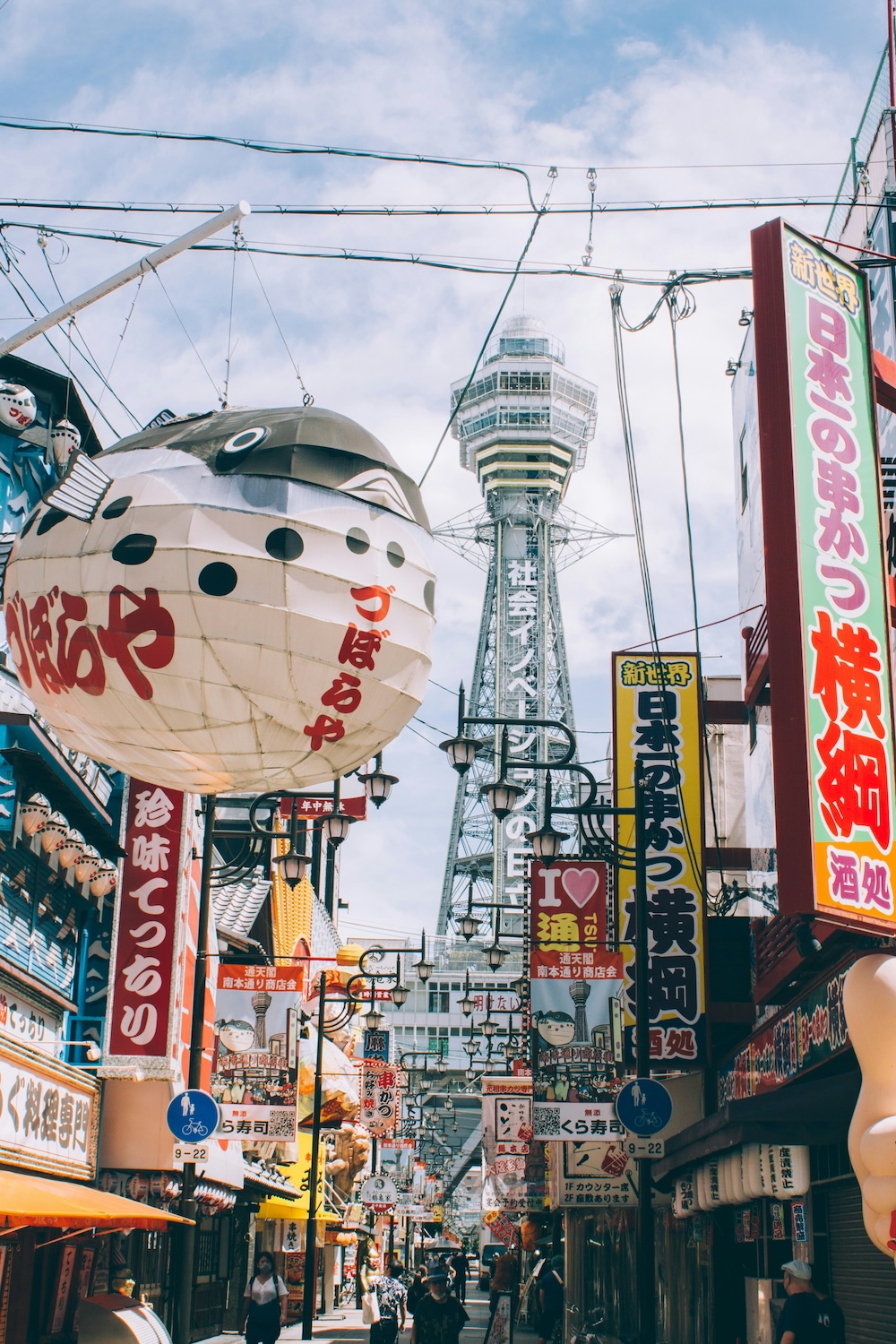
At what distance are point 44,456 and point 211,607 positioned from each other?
41.7ft

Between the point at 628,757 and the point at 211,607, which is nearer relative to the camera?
the point at 211,607

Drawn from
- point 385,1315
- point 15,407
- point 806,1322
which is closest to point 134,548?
point 806,1322

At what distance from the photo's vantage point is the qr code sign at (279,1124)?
2256 cm

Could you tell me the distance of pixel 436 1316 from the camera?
15.8 metres

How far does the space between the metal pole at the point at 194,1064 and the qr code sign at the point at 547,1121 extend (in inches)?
201

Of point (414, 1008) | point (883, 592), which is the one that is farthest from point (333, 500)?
point (414, 1008)

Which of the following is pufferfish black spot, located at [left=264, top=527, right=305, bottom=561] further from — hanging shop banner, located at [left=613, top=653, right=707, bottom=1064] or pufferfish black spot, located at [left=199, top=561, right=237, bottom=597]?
hanging shop banner, located at [left=613, top=653, right=707, bottom=1064]

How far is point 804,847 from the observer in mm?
8523

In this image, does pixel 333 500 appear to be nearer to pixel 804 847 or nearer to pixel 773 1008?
pixel 804 847

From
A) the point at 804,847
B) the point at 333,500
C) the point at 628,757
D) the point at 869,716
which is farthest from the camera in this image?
the point at 628,757

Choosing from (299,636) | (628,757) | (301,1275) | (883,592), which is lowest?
(301,1275)

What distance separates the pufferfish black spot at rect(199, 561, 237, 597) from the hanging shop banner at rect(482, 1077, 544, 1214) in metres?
17.9

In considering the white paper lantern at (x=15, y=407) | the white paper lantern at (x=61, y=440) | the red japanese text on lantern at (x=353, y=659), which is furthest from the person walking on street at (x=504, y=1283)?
the red japanese text on lantern at (x=353, y=659)

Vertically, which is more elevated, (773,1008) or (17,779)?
(17,779)
